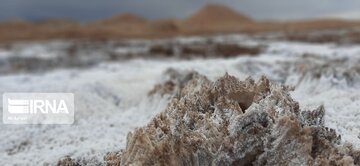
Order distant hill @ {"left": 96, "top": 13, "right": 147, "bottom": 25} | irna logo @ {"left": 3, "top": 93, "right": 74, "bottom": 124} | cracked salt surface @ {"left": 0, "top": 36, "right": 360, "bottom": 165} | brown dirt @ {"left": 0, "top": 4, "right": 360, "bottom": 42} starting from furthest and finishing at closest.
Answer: distant hill @ {"left": 96, "top": 13, "right": 147, "bottom": 25}
brown dirt @ {"left": 0, "top": 4, "right": 360, "bottom": 42}
irna logo @ {"left": 3, "top": 93, "right": 74, "bottom": 124}
cracked salt surface @ {"left": 0, "top": 36, "right": 360, "bottom": 165}

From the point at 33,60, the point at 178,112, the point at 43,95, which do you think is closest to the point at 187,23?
the point at 33,60

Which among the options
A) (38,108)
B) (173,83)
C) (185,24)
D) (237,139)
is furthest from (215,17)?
(237,139)

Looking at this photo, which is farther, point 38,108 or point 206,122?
point 38,108

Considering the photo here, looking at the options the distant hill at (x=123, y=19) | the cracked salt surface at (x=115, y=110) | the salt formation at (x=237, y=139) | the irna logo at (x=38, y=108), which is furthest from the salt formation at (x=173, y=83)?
the distant hill at (x=123, y=19)

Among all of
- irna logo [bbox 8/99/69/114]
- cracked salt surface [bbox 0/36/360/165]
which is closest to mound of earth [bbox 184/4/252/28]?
cracked salt surface [bbox 0/36/360/165]

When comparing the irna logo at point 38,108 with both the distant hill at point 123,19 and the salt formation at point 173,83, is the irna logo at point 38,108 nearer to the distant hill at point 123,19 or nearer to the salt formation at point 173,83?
the salt formation at point 173,83

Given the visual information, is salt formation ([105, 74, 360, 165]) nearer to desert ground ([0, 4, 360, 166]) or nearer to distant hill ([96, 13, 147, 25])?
desert ground ([0, 4, 360, 166])

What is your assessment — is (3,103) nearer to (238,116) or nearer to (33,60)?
(238,116)

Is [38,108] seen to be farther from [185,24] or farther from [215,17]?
[215,17]
